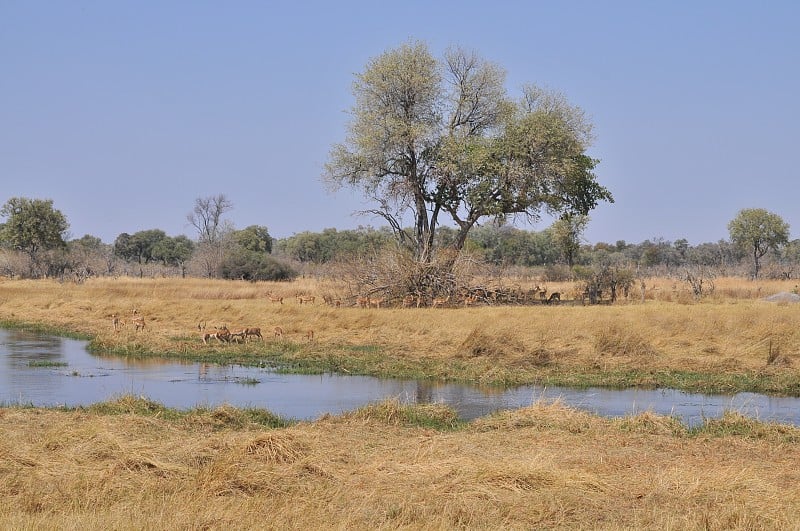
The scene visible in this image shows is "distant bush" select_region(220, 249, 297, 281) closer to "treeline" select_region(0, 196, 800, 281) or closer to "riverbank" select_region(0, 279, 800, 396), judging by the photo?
"treeline" select_region(0, 196, 800, 281)

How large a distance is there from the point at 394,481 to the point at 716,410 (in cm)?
833

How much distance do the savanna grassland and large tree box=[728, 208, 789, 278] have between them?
4986 cm

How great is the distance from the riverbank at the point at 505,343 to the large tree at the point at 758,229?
43.2 metres

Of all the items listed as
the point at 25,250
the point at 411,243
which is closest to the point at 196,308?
the point at 411,243

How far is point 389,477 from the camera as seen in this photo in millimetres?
9836

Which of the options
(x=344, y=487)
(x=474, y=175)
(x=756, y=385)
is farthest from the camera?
(x=474, y=175)

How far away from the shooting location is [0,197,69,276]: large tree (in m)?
67.6

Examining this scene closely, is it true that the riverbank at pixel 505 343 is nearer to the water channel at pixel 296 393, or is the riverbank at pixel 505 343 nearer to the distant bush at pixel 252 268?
the water channel at pixel 296 393

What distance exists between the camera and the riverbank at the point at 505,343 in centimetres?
1995

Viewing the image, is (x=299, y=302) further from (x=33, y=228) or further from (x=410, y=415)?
(x=33, y=228)

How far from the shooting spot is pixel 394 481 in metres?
9.70

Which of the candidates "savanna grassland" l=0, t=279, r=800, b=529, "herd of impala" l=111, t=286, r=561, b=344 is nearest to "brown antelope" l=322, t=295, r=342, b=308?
"herd of impala" l=111, t=286, r=561, b=344

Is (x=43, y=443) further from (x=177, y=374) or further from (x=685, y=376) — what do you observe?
(x=685, y=376)

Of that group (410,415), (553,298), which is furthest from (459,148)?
(410,415)
